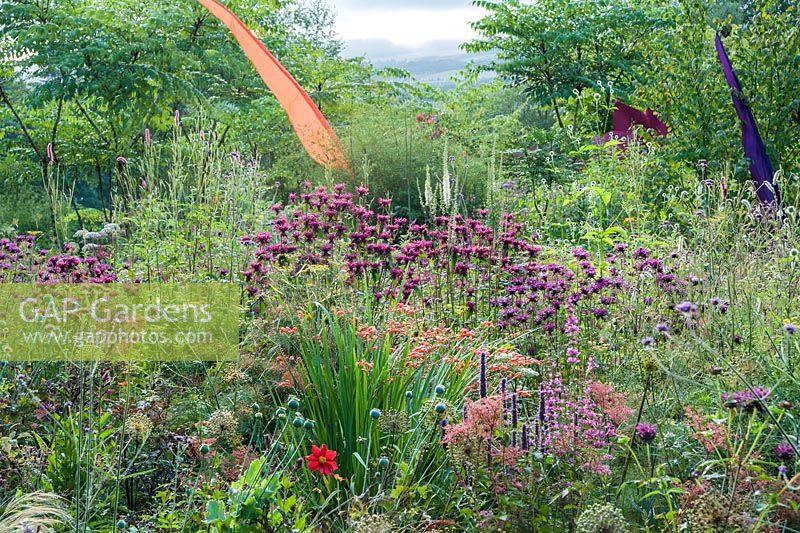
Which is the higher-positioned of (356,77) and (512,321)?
A: (356,77)

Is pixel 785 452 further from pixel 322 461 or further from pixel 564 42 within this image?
pixel 564 42

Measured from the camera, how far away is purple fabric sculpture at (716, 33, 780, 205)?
6922mm

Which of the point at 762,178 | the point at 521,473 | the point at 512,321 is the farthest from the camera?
the point at 762,178

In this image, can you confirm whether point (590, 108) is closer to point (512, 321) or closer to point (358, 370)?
point (512, 321)

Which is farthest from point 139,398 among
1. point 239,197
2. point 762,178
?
point 762,178

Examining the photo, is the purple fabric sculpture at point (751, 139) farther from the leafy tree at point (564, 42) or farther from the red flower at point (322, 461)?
the leafy tree at point (564, 42)

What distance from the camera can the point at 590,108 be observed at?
14.4m

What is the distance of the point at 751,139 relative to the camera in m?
6.98

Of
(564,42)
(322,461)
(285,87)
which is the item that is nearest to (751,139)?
(285,87)

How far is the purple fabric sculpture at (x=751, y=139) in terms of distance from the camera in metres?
6.92

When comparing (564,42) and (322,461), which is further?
(564,42)

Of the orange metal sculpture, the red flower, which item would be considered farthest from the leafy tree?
the red flower

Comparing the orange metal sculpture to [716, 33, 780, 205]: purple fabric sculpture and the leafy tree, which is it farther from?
the leafy tree

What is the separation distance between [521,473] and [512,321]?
1.69m
